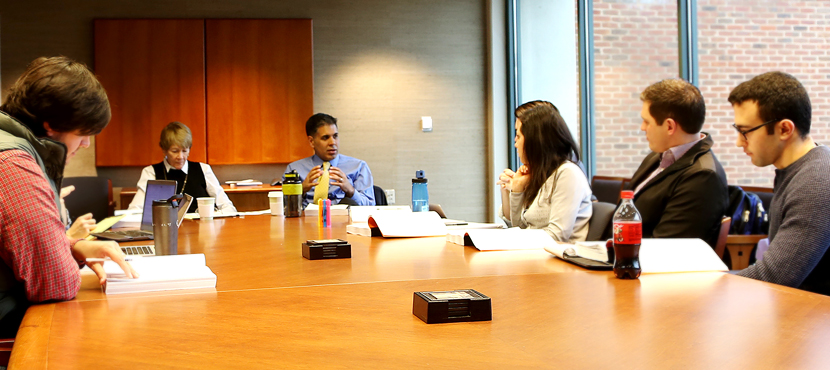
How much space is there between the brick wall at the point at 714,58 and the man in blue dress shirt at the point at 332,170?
1836mm

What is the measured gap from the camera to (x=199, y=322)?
117cm

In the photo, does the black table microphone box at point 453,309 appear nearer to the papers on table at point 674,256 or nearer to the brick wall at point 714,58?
the papers on table at point 674,256

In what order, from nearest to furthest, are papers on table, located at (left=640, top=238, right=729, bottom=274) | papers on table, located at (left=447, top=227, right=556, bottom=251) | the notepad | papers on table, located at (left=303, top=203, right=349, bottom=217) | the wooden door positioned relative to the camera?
papers on table, located at (left=640, top=238, right=729, bottom=274) < papers on table, located at (left=447, top=227, right=556, bottom=251) < the notepad < papers on table, located at (left=303, top=203, right=349, bottom=217) < the wooden door

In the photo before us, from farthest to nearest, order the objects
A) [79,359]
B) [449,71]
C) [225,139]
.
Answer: [449,71], [225,139], [79,359]

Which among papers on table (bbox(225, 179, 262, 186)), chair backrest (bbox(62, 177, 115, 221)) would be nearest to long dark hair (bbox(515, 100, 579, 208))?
papers on table (bbox(225, 179, 262, 186))

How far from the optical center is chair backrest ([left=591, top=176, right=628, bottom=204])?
4.30m

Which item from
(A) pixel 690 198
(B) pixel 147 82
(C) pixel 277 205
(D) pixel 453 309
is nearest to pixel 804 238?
(A) pixel 690 198

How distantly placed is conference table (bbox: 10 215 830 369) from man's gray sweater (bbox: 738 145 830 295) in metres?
0.34

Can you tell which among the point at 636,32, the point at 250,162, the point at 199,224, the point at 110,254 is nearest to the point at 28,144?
the point at 110,254

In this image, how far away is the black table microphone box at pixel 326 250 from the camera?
1.95m

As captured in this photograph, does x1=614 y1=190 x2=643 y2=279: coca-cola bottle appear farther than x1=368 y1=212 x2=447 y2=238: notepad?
No

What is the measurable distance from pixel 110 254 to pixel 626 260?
1203 mm

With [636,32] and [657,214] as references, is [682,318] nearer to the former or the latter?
[657,214]

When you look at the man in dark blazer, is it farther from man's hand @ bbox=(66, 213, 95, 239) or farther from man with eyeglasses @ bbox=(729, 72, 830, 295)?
man's hand @ bbox=(66, 213, 95, 239)
